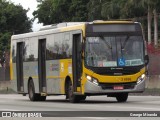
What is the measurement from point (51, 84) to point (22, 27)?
66.6 meters

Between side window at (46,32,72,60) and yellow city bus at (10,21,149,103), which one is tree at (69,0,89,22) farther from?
yellow city bus at (10,21,149,103)

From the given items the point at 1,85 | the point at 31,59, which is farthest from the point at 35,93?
the point at 1,85

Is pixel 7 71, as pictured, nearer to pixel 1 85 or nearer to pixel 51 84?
pixel 1 85

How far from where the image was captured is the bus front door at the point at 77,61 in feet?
77.9

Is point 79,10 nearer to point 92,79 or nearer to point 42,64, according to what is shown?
point 42,64

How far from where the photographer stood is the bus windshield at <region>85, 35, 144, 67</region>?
76.6 ft

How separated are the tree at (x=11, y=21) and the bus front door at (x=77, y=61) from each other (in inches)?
2444

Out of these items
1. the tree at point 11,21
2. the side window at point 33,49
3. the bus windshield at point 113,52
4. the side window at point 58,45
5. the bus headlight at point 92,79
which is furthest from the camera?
the tree at point 11,21

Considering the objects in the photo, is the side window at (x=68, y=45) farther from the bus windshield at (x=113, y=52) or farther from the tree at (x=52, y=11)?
the tree at (x=52, y=11)

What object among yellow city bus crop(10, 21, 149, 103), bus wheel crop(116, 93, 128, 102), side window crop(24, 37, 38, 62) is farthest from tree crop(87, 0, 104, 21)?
yellow city bus crop(10, 21, 149, 103)

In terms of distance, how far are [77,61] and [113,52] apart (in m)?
1.56

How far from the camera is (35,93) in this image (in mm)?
28656

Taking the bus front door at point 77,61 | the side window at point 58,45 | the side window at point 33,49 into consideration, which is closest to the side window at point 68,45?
the bus front door at point 77,61

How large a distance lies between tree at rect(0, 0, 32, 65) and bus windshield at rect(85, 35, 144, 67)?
6289cm
